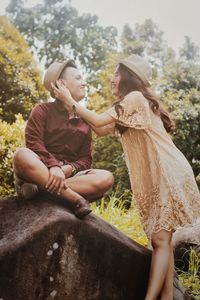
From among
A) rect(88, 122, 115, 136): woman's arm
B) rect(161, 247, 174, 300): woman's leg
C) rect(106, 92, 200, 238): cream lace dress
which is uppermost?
rect(88, 122, 115, 136): woman's arm

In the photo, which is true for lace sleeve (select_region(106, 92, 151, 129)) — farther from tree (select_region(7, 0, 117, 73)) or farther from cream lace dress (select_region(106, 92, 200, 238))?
tree (select_region(7, 0, 117, 73))

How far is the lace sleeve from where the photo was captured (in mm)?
2627

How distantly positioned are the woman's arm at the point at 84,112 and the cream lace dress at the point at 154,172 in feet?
0.19

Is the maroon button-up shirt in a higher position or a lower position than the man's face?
lower

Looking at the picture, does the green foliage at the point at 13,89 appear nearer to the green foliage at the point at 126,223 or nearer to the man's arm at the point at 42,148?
the green foliage at the point at 126,223

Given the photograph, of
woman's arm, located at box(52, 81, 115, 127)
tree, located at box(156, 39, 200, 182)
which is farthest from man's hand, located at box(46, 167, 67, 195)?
tree, located at box(156, 39, 200, 182)

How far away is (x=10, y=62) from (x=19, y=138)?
259 centimetres

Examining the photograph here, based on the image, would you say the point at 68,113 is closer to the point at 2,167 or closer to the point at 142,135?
the point at 142,135

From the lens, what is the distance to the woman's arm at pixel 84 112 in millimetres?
2605

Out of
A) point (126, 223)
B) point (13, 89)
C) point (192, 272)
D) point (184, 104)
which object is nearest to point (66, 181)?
point (192, 272)

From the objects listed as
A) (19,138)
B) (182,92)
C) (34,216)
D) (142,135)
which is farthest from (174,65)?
(34,216)

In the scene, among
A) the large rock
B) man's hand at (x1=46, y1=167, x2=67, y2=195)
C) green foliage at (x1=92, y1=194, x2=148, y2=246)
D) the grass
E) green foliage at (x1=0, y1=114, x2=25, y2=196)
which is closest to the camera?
the large rock

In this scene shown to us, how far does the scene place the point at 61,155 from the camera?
274cm

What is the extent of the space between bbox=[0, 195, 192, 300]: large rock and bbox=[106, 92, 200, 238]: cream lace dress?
11.6 inches
